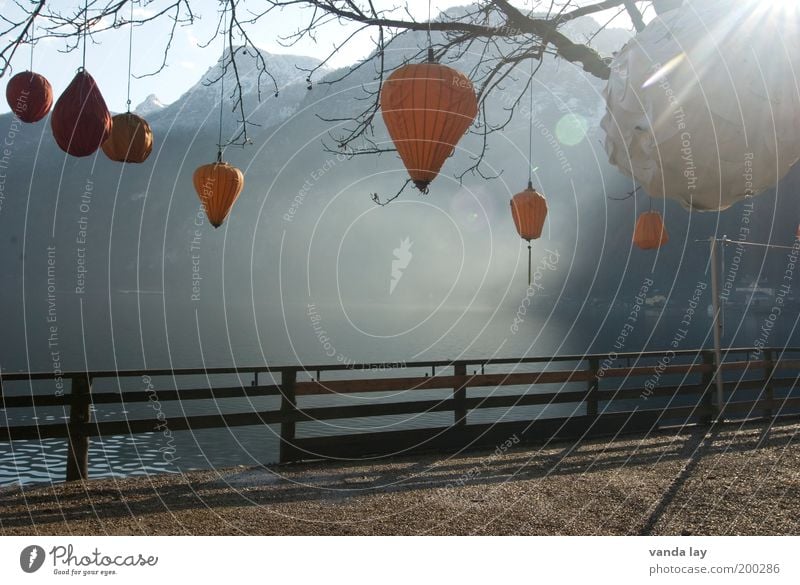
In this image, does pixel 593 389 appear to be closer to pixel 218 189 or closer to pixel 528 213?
pixel 528 213

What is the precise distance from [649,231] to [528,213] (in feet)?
5.73

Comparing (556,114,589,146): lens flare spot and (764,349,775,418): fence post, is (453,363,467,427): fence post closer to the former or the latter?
(556,114,589,146): lens flare spot

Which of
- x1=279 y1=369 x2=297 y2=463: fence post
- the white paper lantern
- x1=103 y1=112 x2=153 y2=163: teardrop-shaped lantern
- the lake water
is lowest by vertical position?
the lake water

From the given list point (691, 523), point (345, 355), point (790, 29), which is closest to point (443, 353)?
point (345, 355)

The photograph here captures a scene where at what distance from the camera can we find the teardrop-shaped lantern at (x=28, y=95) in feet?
14.3

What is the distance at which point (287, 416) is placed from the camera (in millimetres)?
7906

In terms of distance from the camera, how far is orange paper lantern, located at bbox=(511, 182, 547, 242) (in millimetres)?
6145

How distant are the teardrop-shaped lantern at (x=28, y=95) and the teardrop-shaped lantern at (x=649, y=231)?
5.71 metres

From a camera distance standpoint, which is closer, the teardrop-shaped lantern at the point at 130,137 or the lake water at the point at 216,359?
the teardrop-shaped lantern at the point at 130,137

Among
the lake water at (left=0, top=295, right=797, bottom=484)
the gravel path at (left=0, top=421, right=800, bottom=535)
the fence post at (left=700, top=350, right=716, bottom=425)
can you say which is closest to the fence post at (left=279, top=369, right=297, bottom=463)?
the gravel path at (left=0, top=421, right=800, bottom=535)

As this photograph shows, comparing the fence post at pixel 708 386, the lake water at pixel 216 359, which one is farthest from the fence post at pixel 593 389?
the lake water at pixel 216 359

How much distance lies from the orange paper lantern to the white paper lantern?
4.50 m

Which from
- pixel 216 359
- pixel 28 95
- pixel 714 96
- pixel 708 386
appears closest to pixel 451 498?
pixel 28 95

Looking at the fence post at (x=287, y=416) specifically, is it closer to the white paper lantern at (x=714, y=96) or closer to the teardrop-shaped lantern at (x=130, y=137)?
the teardrop-shaped lantern at (x=130, y=137)
